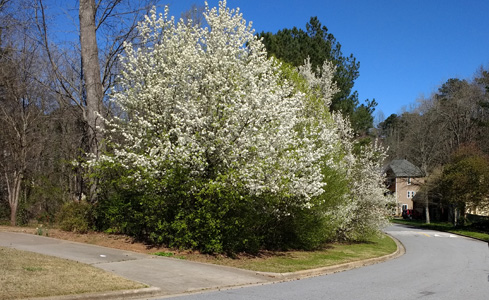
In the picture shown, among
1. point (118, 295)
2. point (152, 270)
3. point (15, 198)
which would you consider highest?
point (15, 198)

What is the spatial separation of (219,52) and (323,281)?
755 cm

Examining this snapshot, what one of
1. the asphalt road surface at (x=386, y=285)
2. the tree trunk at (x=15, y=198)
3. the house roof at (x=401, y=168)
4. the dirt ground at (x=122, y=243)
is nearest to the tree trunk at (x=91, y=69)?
the dirt ground at (x=122, y=243)

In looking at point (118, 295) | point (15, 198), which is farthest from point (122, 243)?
point (15, 198)

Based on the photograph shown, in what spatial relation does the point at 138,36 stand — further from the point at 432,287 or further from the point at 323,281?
the point at 432,287

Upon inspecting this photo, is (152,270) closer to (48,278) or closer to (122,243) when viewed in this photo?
(48,278)

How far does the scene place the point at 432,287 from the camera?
11.3m

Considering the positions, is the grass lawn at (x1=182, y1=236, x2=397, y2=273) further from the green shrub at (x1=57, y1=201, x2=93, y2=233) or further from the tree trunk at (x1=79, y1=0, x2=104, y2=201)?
the tree trunk at (x1=79, y1=0, x2=104, y2=201)

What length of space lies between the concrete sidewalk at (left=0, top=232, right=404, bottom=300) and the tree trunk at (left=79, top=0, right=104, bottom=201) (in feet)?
14.4

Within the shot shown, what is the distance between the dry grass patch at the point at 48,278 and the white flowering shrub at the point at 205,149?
380 cm

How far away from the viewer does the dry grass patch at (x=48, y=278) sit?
7539 mm

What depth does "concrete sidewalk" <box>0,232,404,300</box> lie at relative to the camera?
937 centimetres

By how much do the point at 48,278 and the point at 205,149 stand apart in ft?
19.1

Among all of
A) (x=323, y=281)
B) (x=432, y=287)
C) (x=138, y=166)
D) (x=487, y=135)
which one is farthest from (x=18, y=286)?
(x=487, y=135)

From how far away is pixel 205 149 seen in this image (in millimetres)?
13094
